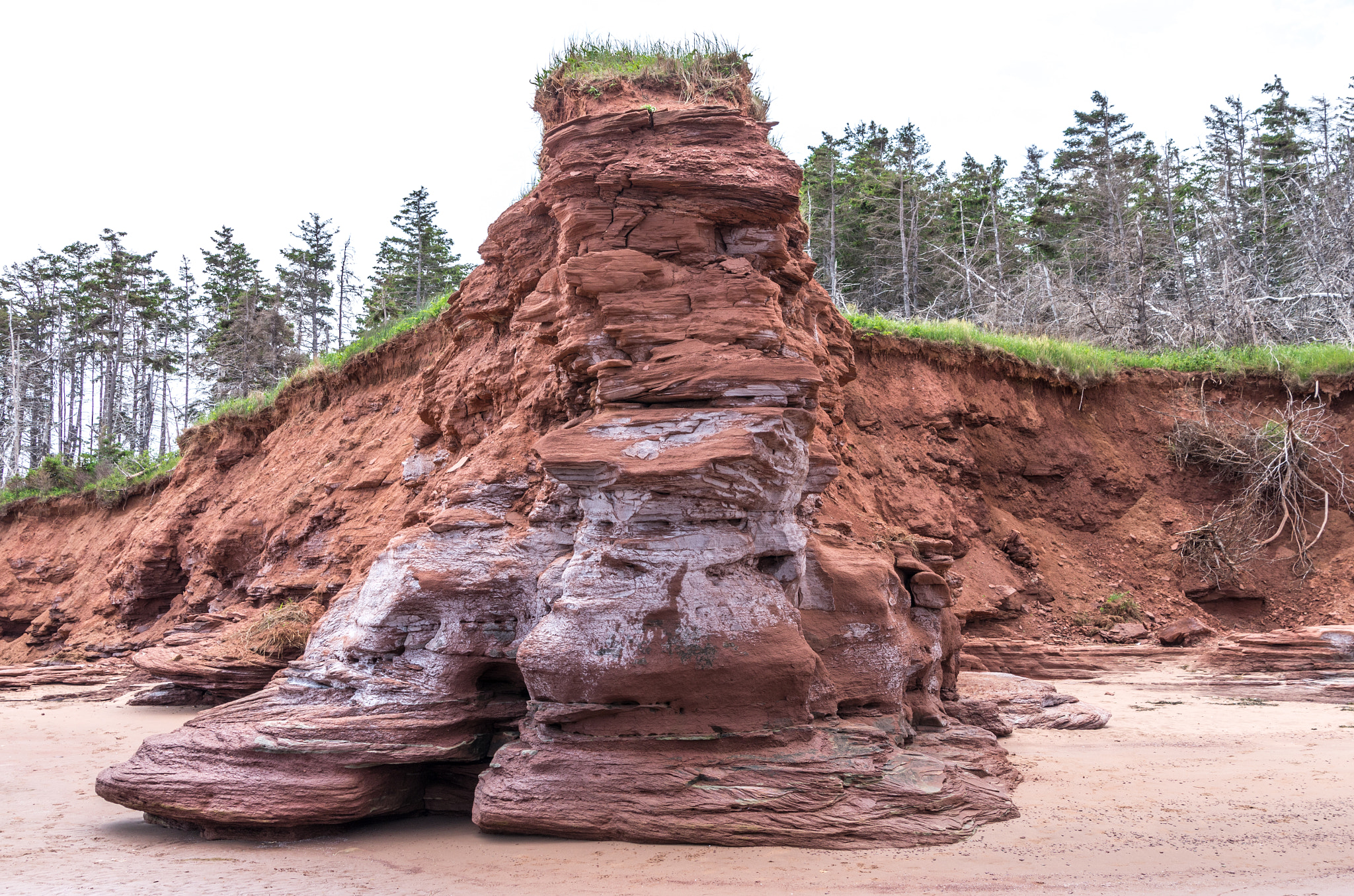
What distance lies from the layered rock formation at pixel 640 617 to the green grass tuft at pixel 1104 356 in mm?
7266

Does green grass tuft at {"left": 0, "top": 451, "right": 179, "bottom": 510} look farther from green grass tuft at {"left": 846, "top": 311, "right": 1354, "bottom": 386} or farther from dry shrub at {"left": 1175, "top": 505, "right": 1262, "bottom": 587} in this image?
dry shrub at {"left": 1175, "top": 505, "right": 1262, "bottom": 587}

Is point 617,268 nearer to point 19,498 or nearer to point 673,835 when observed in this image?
point 673,835

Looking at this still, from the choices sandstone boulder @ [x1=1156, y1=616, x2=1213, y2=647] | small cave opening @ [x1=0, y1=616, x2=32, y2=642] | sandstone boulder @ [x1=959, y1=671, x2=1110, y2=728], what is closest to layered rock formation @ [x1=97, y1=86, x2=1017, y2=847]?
sandstone boulder @ [x1=959, y1=671, x2=1110, y2=728]

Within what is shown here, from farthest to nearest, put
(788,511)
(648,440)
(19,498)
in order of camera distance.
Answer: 1. (19,498)
2. (788,511)
3. (648,440)

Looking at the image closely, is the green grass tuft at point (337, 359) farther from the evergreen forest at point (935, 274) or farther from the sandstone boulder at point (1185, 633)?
the sandstone boulder at point (1185, 633)

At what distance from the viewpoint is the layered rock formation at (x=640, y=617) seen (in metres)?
5.01

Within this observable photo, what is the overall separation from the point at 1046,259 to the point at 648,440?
26556mm

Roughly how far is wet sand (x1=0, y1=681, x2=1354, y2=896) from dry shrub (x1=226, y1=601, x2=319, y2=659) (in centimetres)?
188

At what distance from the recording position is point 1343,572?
1220cm

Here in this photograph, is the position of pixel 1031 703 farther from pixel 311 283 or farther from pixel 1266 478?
pixel 311 283

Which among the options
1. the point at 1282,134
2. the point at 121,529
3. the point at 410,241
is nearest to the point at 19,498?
the point at 121,529

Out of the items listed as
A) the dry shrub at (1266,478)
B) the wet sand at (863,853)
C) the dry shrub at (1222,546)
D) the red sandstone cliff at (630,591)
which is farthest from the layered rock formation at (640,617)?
the dry shrub at (1266,478)

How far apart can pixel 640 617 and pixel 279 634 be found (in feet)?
17.1

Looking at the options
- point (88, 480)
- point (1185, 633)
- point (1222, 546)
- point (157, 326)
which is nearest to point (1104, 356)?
point (1222, 546)
